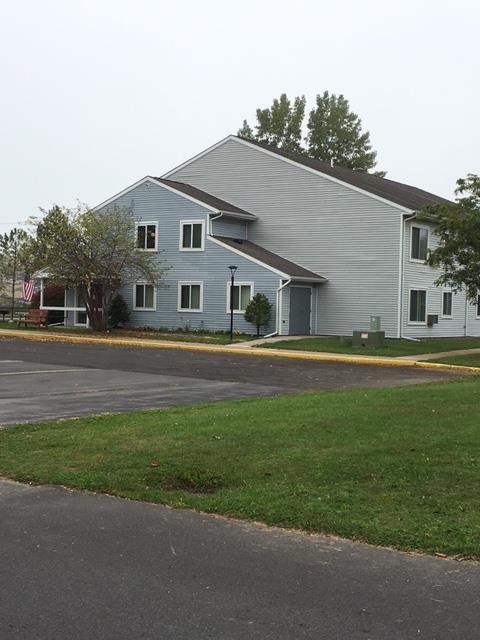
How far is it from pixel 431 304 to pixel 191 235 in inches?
468

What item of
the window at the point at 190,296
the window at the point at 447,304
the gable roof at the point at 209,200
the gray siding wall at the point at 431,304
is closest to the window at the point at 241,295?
the window at the point at 190,296

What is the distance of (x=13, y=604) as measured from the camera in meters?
4.21

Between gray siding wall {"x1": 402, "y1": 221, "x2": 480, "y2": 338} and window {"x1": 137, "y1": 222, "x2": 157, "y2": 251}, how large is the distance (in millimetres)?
12387

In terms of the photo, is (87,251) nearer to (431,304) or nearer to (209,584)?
(431,304)

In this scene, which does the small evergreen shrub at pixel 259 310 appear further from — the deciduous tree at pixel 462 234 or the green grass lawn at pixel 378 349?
the deciduous tree at pixel 462 234

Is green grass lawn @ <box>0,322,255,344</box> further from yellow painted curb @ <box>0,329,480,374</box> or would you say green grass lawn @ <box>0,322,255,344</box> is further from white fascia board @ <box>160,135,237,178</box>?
white fascia board @ <box>160,135,237,178</box>

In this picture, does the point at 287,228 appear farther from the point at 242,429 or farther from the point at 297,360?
the point at 242,429

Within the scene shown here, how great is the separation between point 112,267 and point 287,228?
340 inches

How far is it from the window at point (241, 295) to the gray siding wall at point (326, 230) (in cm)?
355

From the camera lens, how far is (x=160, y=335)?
3241cm

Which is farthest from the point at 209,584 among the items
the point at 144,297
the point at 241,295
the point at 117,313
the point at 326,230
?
the point at 117,313

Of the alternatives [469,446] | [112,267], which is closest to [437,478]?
[469,446]

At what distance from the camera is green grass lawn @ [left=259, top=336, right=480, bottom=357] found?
26.5 meters

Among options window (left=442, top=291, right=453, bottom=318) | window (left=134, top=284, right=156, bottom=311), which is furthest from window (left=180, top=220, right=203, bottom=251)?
window (left=442, top=291, right=453, bottom=318)
